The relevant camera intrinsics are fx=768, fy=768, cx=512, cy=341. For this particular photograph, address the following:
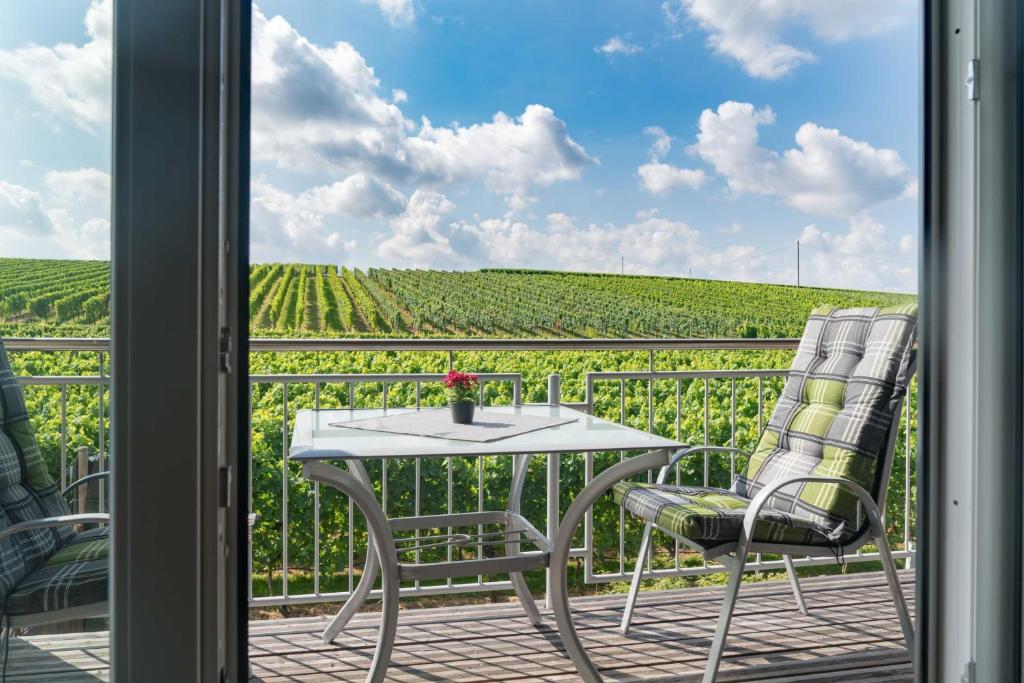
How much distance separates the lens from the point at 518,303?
10.9m

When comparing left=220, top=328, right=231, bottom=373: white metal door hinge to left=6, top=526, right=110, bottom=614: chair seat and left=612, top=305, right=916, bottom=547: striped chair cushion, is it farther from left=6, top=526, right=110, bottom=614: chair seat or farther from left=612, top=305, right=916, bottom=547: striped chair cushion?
left=612, top=305, right=916, bottom=547: striped chair cushion

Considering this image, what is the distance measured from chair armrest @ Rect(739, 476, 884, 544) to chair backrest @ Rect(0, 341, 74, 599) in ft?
5.78

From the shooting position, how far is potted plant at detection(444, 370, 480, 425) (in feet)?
8.77

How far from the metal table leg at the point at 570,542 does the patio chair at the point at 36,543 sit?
137cm

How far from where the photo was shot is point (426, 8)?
1041 cm

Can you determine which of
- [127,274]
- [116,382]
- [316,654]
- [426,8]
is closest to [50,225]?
[127,274]

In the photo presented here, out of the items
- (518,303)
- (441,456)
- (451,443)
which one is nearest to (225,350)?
(441,456)

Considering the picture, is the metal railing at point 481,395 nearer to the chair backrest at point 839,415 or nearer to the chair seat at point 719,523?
the chair backrest at point 839,415

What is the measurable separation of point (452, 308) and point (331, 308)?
1.66m

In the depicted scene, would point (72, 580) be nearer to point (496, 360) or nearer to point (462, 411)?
point (462, 411)

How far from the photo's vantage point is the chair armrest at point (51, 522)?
1266mm

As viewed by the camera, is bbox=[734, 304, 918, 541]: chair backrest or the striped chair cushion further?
bbox=[734, 304, 918, 541]: chair backrest

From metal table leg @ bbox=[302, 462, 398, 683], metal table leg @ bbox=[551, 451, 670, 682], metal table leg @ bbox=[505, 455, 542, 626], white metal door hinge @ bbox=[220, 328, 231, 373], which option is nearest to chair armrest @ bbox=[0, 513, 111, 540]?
white metal door hinge @ bbox=[220, 328, 231, 373]

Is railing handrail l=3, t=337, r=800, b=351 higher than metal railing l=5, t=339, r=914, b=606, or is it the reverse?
railing handrail l=3, t=337, r=800, b=351
